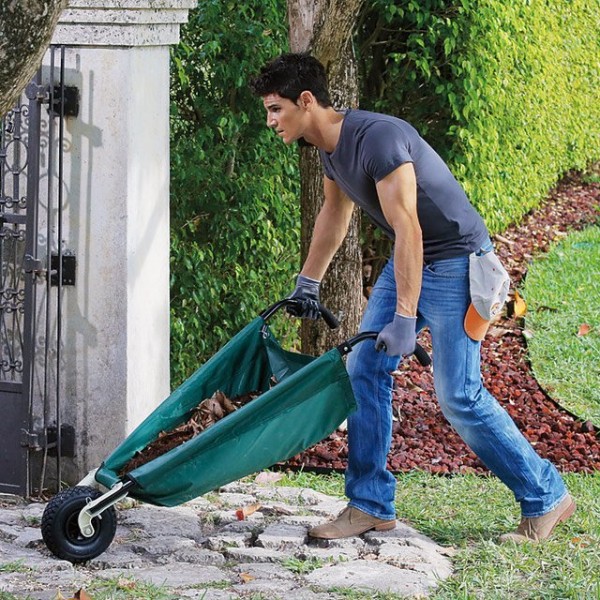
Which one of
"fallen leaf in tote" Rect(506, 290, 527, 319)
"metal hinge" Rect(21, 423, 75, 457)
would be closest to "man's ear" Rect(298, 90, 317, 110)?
"metal hinge" Rect(21, 423, 75, 457)

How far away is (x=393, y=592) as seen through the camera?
4.13 metres

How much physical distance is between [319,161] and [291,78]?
6.31ft

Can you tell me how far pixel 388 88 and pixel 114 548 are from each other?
471 centimetres

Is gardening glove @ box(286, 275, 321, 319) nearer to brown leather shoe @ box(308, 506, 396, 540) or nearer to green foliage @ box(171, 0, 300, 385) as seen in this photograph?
brown leather shoe @ box(308, 506, 396, 540)

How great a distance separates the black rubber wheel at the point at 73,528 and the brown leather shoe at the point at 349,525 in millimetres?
769

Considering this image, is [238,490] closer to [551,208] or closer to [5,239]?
[5,239]

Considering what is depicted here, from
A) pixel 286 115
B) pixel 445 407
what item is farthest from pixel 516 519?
pixel 286 115

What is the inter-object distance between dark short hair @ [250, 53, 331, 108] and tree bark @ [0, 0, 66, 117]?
1.18 m

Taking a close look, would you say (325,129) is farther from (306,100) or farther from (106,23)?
(106,23)

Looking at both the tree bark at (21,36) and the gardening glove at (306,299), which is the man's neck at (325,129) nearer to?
the gardening glove at (306,299)

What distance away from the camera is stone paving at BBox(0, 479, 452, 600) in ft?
13.6

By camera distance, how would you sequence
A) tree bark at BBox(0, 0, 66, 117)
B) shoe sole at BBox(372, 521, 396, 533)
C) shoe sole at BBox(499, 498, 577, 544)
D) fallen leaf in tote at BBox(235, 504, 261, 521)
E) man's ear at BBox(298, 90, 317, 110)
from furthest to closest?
fallen leaf in tote at BBox(235, 504, 261, 521)
shoe sole at BBox(372, 521, 396, 533)
shoe sole at BBox(499, 498, 577, 544)
man's ear at BBox(298, 90, 317, 110)
tree bark at BBox(0, 0, 66, 117)

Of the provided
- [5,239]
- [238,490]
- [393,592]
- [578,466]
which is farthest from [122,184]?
[578,466]

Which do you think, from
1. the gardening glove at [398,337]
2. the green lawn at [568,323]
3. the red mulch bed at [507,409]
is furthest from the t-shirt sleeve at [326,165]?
the green lawn at [568,323]
